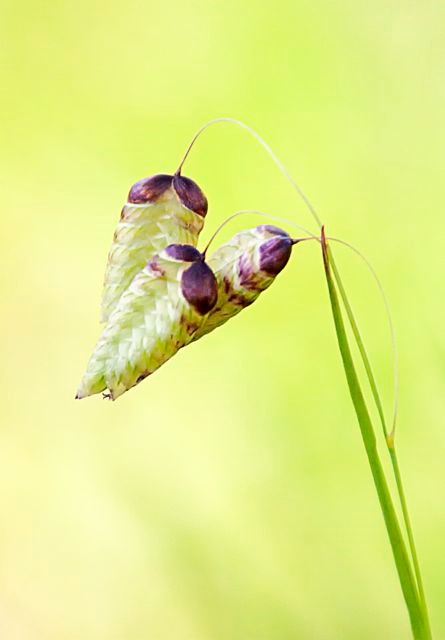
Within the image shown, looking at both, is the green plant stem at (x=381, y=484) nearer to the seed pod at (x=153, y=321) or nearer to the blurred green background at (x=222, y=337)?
the seed pod at (x=153, y=321)

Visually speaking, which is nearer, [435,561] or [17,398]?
[435,561]

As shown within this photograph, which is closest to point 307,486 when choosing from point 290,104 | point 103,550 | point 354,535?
point 354,535

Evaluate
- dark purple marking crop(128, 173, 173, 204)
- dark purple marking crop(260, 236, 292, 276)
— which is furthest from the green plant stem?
dark purple marking crop(128, 173, 173, 204)

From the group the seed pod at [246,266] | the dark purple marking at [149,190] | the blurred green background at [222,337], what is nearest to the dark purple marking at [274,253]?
the seed pod at [246,266]

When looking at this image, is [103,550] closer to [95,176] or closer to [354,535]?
[354,535]

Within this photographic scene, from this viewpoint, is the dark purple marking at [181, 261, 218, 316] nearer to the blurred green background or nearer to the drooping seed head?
the drooping seed head

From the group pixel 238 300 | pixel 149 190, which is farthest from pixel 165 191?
pixel 238 300

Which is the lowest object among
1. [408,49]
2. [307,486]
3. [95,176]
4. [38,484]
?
[307,486]
